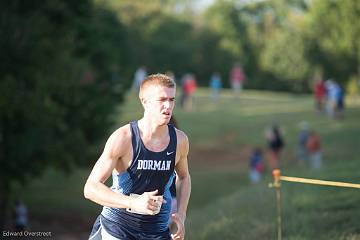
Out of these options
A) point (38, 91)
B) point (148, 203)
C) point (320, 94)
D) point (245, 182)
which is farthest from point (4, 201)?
point (320, 94)

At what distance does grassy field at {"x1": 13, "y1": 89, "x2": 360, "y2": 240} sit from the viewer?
11031 mm

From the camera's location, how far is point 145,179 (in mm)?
5684

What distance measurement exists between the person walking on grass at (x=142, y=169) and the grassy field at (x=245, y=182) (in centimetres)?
418

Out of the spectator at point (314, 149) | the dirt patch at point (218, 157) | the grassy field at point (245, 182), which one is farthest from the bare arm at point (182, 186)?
the dirt patch at point (218, 157)

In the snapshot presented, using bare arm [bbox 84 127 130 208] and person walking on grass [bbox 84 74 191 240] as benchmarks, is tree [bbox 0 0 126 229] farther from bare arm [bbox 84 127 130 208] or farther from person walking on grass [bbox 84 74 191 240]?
bare arm [bbox 84 127 130 208]

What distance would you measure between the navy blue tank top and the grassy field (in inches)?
163

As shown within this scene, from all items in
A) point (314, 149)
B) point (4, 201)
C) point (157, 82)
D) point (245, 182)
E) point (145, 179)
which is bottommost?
point (145, 179)

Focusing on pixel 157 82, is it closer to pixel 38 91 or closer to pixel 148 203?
pixel 148 203

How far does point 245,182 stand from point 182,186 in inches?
939

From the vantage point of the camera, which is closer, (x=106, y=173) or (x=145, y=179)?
(x=106, y=173)

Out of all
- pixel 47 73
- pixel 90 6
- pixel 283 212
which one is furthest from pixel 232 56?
pixel 283 212

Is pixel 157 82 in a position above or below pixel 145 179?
above

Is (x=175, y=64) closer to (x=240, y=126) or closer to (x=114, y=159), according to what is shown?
(x=240, y=126)

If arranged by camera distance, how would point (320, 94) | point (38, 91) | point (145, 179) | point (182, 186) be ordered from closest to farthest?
1. point (145, 179)
2. point (182, 186)
3. point (38, 91)
4. point (320, 94)
